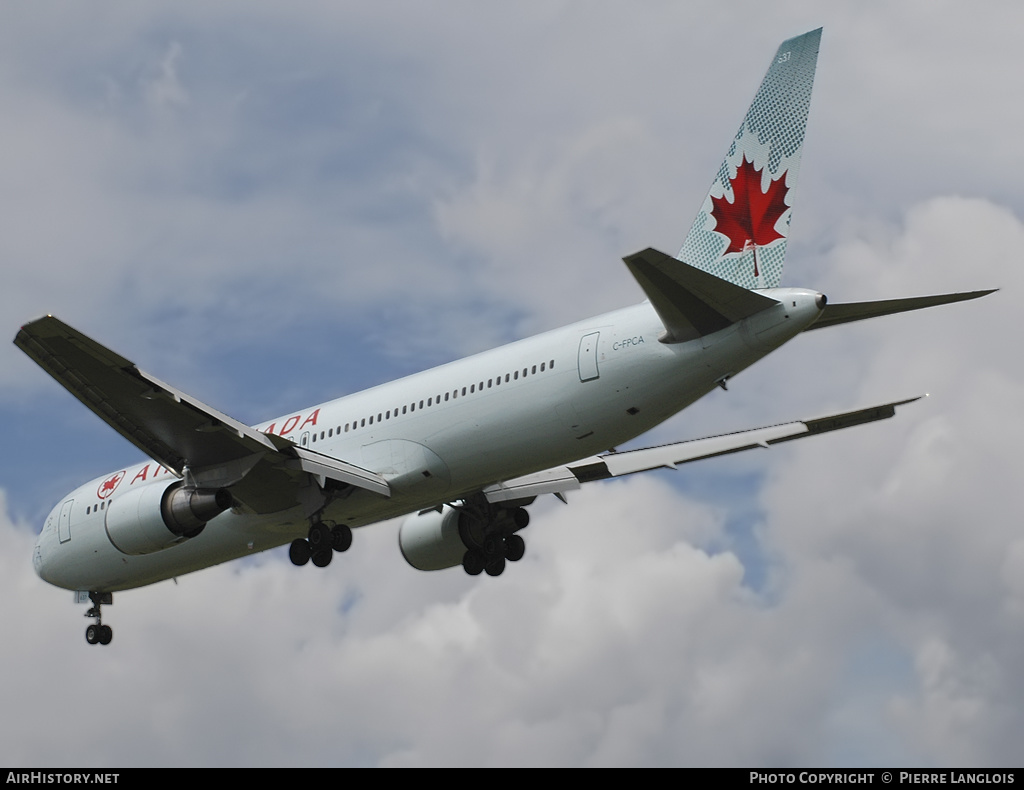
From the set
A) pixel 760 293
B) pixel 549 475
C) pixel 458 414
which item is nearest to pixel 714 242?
pixel 760 293

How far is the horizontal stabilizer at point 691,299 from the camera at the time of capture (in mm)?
25266

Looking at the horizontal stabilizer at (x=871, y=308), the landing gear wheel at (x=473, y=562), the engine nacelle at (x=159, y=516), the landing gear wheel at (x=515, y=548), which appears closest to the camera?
the horizontal stabilizer at (x=871, y=308)

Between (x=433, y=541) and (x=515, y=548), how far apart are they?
7.27 feet

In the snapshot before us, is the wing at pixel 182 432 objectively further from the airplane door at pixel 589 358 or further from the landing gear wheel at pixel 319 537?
the airplane door at pixel 589 358

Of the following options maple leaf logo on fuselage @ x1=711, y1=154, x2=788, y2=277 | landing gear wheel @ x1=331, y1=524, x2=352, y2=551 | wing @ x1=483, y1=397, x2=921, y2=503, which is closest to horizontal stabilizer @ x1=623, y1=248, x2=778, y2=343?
maple leaf logo on fuselage @ x1=711, y1=154, x2=788, y2=277

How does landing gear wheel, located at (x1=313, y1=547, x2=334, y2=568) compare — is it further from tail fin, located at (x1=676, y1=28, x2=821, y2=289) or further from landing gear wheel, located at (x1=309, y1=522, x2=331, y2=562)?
tail fin, located at (x1=676, y1=28, x2=821, y2=289)

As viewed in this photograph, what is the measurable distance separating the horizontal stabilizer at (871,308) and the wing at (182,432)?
9.69 m

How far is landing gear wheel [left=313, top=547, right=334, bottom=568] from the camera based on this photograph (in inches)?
1221

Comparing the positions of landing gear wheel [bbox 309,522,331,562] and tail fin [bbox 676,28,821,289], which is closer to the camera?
tail fin [bbox 676,28,821,289]

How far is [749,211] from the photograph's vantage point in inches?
1109

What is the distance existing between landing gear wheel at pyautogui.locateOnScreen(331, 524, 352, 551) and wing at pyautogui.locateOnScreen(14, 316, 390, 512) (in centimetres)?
114

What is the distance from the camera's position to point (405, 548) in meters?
36.7

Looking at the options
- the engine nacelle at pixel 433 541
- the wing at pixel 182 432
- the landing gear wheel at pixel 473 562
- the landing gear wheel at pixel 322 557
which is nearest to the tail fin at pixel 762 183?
the wing at pixel 182 432

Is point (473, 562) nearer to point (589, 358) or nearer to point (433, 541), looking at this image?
point (433, 541)
